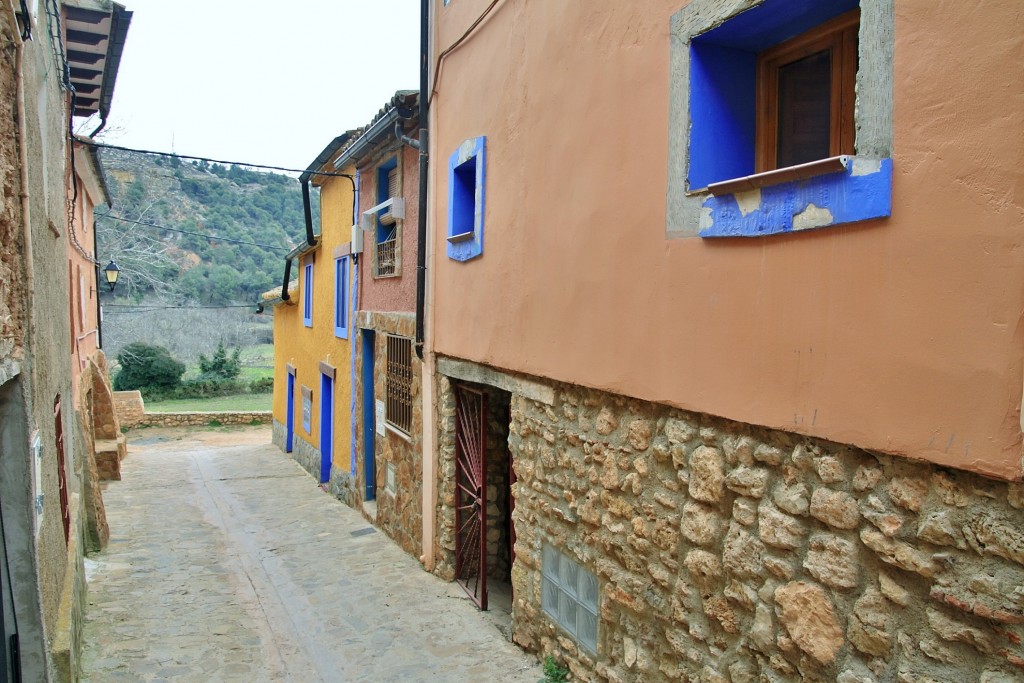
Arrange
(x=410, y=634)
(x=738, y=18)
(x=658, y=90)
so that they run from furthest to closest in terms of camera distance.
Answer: (x=410, y=634) → (x=658, y=90) → (x=738, y=18)

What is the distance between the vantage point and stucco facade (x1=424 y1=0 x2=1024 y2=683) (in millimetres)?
2340

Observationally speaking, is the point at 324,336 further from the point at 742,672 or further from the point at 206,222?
the point at 206,222

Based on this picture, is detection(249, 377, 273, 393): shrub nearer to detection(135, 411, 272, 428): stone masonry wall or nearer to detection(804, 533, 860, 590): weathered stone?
detection(135, 411, 272, 428): stone masonry wall

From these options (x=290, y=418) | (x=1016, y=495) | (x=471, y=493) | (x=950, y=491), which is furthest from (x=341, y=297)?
(x=1016, y=495)

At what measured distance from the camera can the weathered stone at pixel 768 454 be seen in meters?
3.12

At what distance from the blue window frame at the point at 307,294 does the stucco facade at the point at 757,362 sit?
9852mm

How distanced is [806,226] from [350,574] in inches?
269

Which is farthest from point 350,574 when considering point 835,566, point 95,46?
point 835,566

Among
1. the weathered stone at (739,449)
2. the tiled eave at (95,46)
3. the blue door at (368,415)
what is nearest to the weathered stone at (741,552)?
the weathered stone at (739,449)

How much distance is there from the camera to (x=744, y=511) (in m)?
3.29

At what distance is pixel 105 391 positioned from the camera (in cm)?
1583

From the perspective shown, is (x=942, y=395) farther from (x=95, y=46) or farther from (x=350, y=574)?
(x=95, y=46)

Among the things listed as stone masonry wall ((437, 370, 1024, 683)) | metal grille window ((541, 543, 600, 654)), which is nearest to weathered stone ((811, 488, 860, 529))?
stone masonry wall ((437, 370, 1024, 683))

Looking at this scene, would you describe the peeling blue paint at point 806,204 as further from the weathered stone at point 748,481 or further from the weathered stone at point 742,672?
the weathered stone at point 742,672
